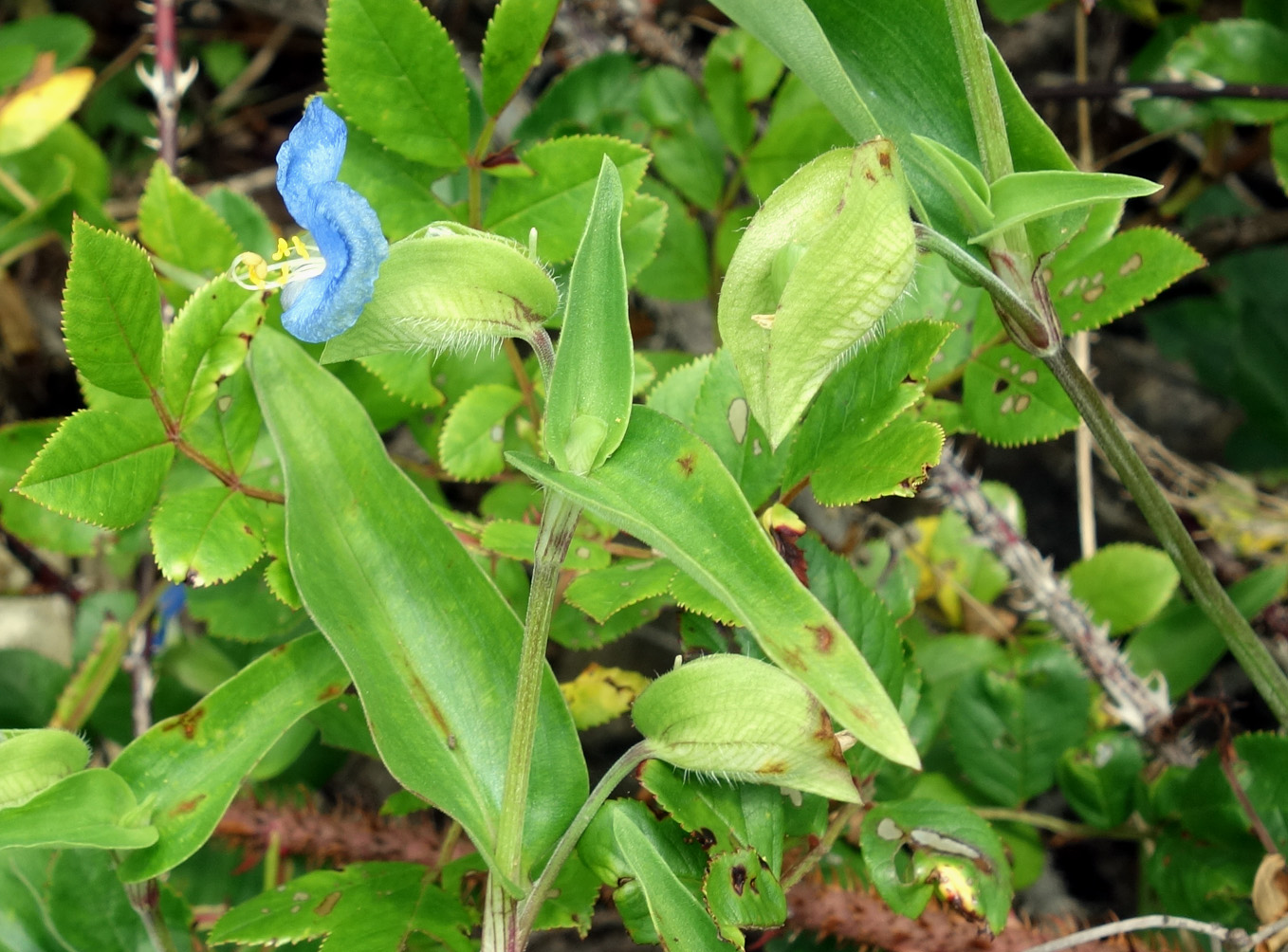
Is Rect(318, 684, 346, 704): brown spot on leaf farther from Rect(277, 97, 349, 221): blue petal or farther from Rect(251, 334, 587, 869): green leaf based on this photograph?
Rect(277, 97, 349, 221): blue petal

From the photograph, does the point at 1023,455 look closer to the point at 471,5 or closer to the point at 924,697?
the point at 924,697

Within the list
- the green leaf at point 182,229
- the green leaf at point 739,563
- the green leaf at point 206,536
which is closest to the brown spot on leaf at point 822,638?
the green leaf at point 739,563

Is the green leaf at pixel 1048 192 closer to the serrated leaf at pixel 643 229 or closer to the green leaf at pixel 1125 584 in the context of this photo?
the serrated leaf at pixel 643 229

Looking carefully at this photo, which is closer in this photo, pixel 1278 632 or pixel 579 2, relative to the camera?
pixel 1278 632

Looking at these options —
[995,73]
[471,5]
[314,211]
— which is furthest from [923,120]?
[471,5]

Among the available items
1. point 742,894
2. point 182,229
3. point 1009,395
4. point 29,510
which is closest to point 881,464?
point 1009,395

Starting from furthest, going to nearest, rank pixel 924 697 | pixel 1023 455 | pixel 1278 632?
1. pixel 1023 455
2. pixel 1278 632
3. pixel 924 697
